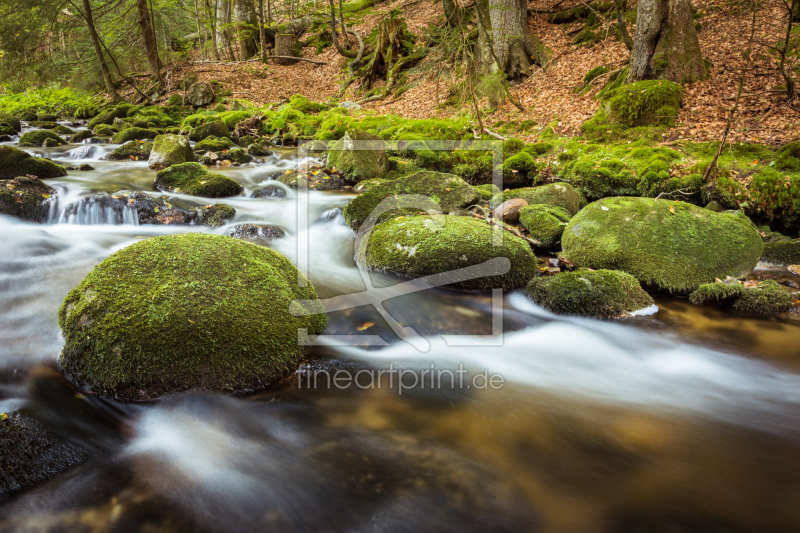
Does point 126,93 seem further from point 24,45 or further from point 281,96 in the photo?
point 281,96

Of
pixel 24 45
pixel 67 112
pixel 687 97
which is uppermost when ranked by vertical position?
pixel 24 45

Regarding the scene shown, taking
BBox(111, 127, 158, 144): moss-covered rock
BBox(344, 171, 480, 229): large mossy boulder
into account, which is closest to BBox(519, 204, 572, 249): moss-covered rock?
BBox(344, 171, 480, 229): large mossy boulder

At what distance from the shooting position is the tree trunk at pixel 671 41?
29.1 feet

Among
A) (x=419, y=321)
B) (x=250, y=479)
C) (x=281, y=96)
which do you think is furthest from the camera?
(x=281, y=96)

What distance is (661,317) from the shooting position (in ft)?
15.3

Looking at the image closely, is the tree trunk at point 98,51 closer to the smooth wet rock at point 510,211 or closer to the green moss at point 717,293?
the smooth wet rock at point 510,211

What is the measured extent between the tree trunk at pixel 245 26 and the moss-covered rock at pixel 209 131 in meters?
11.2

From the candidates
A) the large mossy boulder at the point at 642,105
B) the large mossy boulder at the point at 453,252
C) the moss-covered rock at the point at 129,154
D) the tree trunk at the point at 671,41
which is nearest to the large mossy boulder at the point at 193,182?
the moss-covered rock at the point at 129,154

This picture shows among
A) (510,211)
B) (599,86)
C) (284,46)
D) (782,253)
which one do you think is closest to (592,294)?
(510,211)


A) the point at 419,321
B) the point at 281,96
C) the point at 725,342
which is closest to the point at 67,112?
the point at 281,96

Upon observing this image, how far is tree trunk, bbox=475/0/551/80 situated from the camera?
12.4 metres

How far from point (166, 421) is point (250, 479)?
75cm

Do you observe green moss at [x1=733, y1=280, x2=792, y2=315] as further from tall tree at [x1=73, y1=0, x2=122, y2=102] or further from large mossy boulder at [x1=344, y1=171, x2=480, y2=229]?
tall tree at [x1=73, y1=0, x2=122, y2=102]

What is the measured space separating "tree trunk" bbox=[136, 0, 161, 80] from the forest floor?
0.96m
